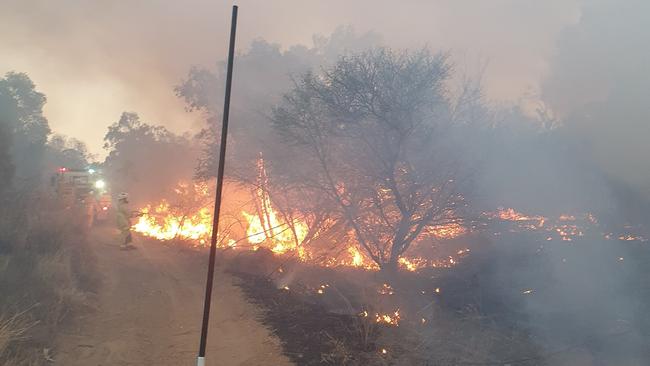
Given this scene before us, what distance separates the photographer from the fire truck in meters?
22.6

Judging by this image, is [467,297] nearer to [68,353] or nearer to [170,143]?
[68,353]

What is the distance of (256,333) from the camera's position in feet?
25.3

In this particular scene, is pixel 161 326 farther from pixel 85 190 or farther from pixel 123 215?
pixel 85 190

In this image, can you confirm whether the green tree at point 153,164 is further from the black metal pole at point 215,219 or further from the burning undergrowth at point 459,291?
the black metal pole at point 215,219

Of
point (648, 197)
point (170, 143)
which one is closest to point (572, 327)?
point (648, 197)

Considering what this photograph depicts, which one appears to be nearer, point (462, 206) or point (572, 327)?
point (572, 327)

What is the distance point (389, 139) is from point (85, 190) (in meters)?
21.9

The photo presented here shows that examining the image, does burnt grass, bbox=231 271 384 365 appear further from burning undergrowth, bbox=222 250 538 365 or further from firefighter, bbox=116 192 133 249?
firefighter, bbox=116 192 133 249

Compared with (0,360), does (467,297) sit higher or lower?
higher

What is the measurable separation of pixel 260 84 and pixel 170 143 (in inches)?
812

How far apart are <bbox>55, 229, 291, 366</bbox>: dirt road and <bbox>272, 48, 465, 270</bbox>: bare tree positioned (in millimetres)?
4226

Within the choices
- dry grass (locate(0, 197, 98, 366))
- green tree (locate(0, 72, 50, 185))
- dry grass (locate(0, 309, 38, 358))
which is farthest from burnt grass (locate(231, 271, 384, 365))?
green tree (locate(0, 72, 50, 185))

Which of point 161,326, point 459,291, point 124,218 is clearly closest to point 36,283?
point 161,326

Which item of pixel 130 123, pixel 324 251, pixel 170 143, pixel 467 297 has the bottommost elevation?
pixel 467 297
